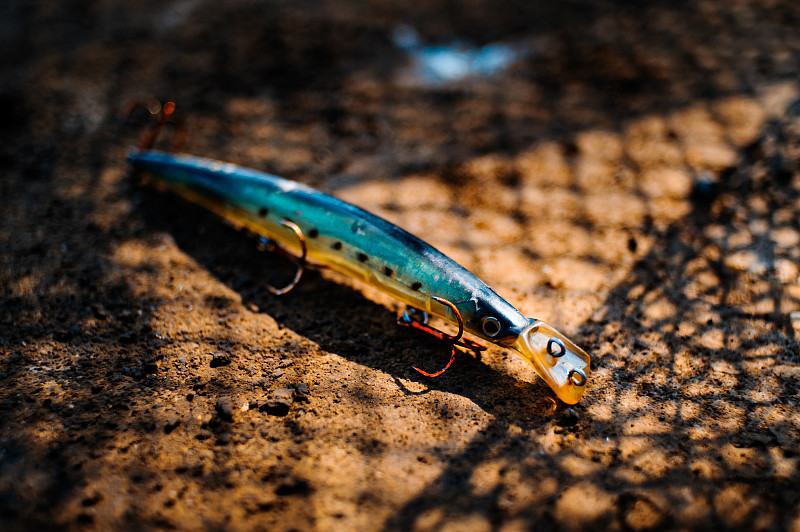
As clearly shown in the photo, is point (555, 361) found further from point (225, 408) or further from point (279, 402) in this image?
point (225, 408)

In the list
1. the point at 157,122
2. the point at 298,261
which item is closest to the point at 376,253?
the point at 298,261

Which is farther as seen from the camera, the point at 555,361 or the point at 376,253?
the point at 376,253

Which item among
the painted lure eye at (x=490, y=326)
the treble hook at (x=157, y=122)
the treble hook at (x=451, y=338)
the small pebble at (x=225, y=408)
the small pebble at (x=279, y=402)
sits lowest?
the small pebble at (x=225, y=408)

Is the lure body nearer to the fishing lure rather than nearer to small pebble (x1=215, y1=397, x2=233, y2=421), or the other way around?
the fishing lure

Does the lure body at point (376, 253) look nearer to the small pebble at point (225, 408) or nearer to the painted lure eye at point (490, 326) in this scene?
the painted lure eye at point (490, 326)

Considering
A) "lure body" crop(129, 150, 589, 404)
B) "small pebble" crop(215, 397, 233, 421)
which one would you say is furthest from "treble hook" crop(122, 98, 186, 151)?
"small pebble" crop(215, 397, 233, 421)

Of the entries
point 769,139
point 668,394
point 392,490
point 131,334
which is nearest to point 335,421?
point 392,490

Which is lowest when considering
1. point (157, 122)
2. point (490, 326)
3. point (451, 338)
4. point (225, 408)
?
point (225, 408)

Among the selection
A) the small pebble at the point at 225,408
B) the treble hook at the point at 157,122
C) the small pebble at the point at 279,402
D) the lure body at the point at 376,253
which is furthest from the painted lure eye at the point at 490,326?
the treble hook at the point at 157,122
